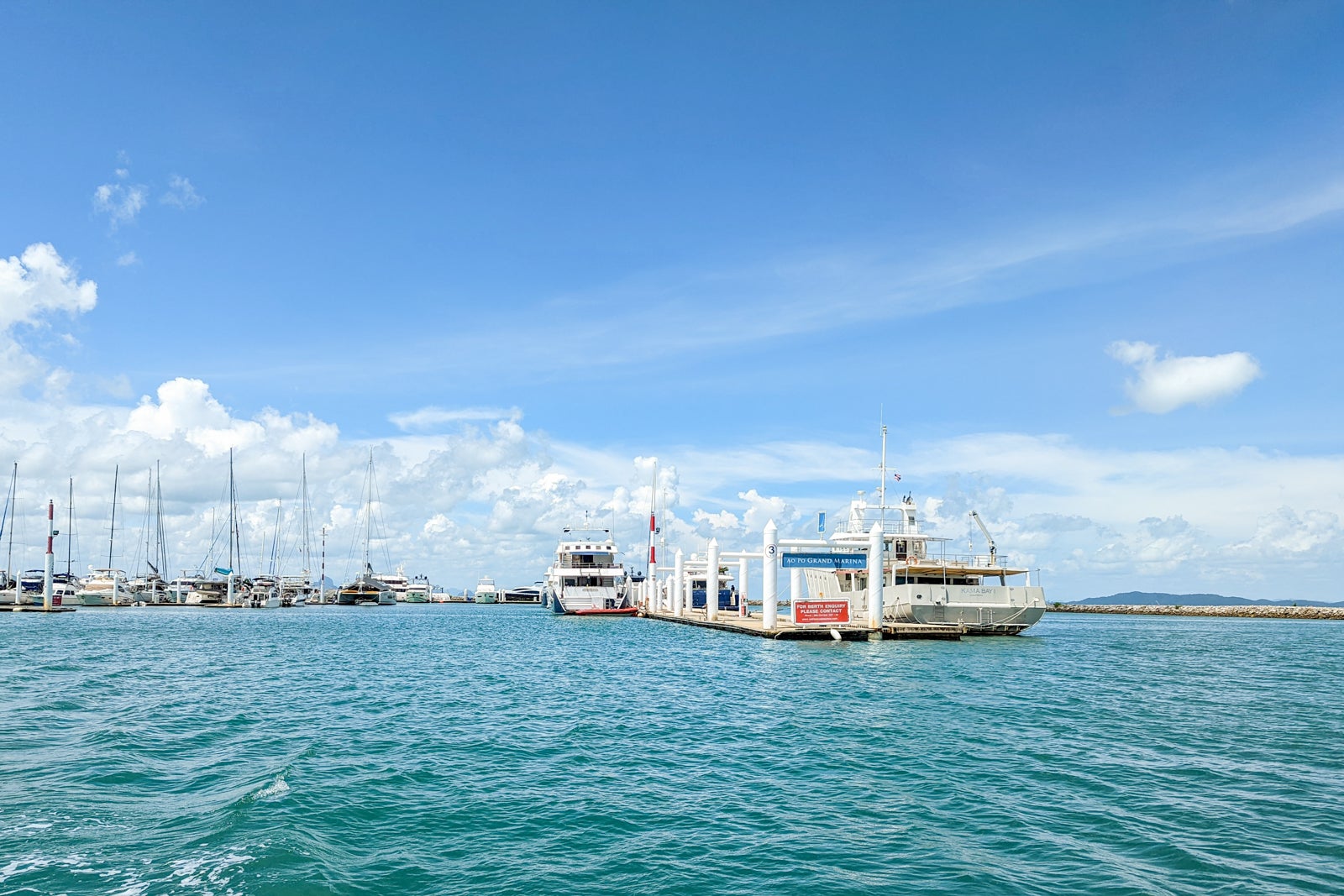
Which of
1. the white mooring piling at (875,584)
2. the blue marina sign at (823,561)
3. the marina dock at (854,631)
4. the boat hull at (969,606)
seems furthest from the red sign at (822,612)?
the boat hull at (969,606)

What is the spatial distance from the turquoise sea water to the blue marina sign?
1627cm

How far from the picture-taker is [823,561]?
5525 cm

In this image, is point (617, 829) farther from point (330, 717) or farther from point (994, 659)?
point (994, 659)

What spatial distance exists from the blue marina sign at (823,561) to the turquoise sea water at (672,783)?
16.3 metres

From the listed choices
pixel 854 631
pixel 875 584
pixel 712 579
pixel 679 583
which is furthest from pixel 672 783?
pixel 679 583

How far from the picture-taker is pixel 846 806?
16.1 meters

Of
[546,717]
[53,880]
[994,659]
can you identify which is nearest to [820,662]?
[994,659]

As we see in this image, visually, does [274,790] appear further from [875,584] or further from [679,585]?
[679,585]

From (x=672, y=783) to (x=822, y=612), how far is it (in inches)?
1484

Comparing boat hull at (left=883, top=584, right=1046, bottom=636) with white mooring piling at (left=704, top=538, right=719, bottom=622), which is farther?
white mooring piling at (left=704, top=538, right=719, bottom=622)

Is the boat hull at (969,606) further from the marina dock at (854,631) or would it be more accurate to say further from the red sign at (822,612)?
the red sign at (822,612)

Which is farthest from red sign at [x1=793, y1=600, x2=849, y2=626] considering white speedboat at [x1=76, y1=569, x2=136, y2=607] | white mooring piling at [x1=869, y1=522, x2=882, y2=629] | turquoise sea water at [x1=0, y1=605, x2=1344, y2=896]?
white speedboat at [x1=76, y1=569, x2=136, y2=607]

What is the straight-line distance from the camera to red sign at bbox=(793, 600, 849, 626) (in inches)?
2136

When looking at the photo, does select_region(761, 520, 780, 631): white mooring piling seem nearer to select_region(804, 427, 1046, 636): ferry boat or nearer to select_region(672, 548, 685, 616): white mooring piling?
select_region(804, 427, 1046, 636): ferry boat
